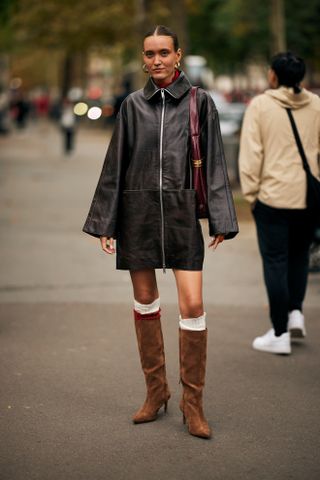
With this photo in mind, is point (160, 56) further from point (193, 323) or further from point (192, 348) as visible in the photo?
point (192, 348)

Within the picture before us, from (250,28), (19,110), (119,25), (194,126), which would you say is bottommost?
(19,110)

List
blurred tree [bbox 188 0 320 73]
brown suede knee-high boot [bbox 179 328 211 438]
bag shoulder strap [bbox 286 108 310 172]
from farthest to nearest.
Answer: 1. blurred tree [bbox 188 0 320 73]
2. bag shoulder strap [bbox 286 108 310 172]
3. brown suede knee-high boot [bbox 179 328 211 438]

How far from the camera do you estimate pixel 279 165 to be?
6.32m

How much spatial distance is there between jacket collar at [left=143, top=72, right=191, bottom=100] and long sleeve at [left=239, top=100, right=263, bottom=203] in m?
1.60

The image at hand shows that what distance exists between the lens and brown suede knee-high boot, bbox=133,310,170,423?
493 centimetres

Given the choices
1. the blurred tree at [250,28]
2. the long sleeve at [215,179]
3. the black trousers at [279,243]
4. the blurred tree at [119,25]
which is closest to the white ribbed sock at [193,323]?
the long sleeve at [215,179]

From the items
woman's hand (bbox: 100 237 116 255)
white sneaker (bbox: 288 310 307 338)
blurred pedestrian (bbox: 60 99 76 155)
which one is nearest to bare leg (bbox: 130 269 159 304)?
woman's hand (bbox: 100 237 116 255)

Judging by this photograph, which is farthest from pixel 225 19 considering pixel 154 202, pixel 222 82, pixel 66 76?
pixel 222 82

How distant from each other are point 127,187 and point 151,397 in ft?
3.43

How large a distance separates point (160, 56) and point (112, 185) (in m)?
0.65

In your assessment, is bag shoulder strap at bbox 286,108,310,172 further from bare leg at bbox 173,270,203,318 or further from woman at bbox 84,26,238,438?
bare leg at bbox 173,270,203,318

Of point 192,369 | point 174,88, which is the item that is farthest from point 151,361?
point 174,88

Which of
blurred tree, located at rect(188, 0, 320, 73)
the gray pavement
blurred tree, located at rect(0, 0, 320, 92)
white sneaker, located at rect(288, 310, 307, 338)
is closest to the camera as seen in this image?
the gray pavement

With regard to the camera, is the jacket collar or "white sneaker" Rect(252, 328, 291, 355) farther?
"white sneaker" Rect(252, 328, 291, 355)
